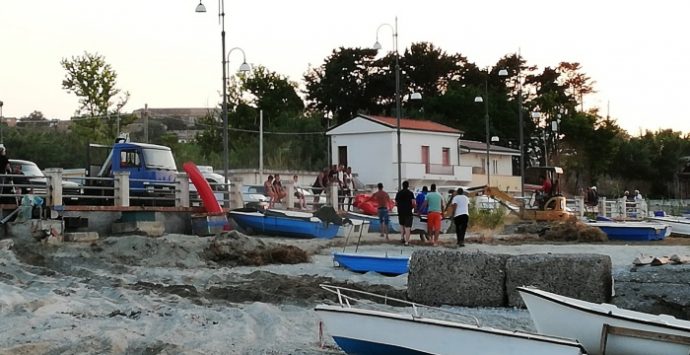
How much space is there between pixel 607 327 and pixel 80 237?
53.3 ft

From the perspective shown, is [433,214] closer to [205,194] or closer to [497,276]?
[205,194]

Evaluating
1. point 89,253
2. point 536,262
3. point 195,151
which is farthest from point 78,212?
point 195,151

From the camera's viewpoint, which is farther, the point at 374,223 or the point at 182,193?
the point at 374,223

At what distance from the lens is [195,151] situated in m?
76.4

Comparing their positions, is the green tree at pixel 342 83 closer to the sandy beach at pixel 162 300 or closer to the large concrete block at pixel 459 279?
the sandy beach at pixel 162 300

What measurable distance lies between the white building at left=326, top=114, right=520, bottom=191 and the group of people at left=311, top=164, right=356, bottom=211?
72.9ft

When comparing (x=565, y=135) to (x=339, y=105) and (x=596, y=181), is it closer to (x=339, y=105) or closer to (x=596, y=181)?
(x=596, y=181)

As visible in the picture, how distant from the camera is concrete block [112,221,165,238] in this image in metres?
25.6

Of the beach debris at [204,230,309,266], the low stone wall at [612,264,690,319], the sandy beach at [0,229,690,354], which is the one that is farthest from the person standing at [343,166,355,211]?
the low stone wall at [612,264,690,319]

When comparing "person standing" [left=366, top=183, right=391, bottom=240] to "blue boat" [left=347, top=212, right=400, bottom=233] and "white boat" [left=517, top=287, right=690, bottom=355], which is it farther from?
A: "white boat" [left=517, top=287, right=690, bottom=355]

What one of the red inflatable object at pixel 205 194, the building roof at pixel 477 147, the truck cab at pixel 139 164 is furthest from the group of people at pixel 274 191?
the building roof at pixel 477 147

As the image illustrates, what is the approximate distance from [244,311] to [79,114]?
5366 cm

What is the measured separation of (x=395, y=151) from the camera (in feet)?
200

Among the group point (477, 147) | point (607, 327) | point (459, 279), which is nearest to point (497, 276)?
point (459, 279)
